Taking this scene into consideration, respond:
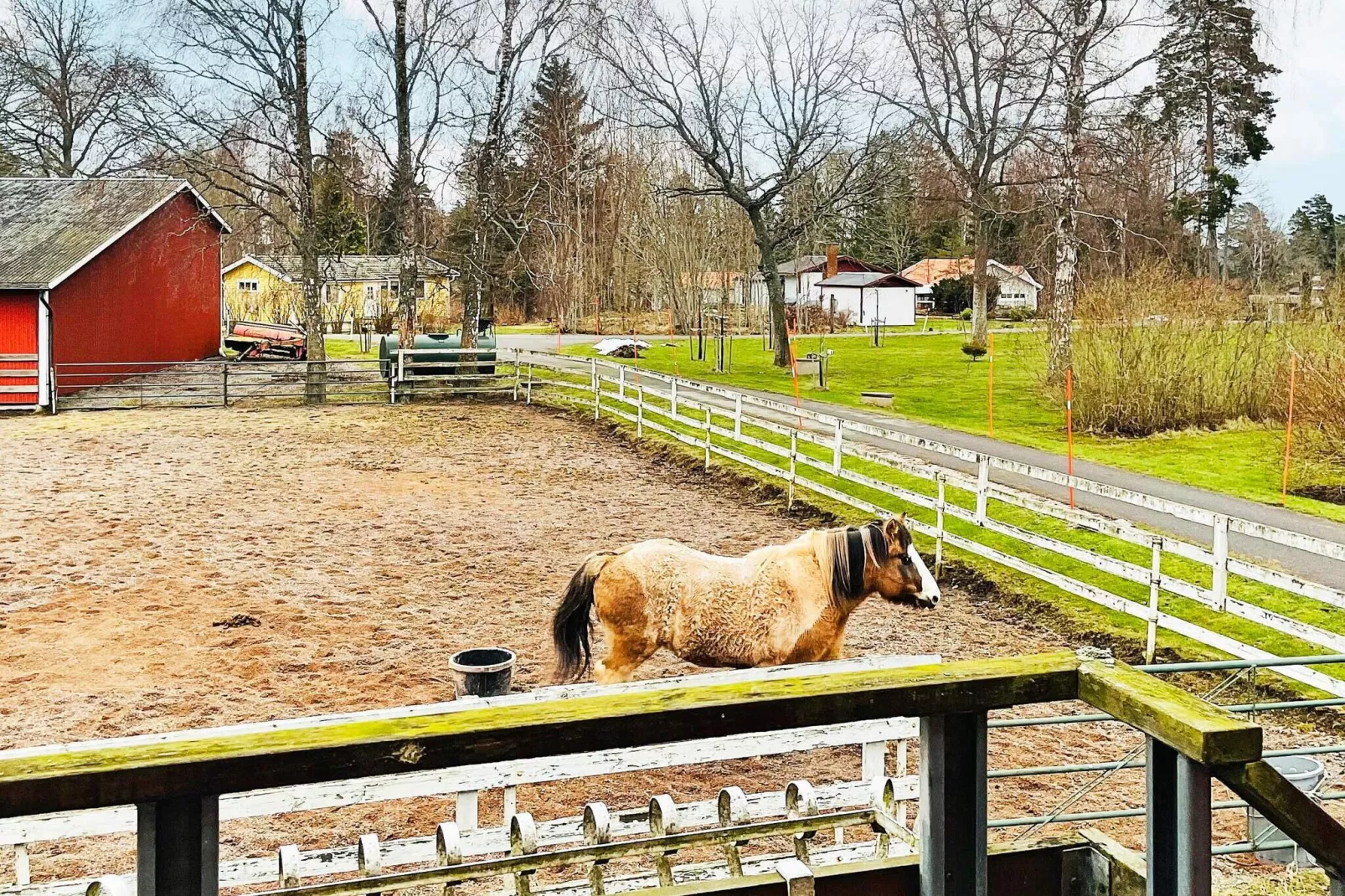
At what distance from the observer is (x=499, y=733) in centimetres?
162

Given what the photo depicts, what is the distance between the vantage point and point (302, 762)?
156cm

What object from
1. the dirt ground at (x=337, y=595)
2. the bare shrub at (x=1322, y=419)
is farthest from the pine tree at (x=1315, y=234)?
the dirt ground at (x=337, y=595)

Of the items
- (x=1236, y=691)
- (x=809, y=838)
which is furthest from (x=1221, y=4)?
(x=809, y=838)

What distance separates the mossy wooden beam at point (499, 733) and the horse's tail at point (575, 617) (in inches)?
167

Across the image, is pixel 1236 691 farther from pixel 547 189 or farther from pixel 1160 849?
pixel 547 189

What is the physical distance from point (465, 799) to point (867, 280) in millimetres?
52819

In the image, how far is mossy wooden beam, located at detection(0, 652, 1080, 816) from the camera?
1482 mm

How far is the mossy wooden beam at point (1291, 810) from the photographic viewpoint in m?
1.74

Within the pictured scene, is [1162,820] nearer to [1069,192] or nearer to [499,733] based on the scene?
[499,733]

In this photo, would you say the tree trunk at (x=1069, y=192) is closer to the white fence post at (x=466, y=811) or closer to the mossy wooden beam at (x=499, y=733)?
the white fence post at (x=466, y=811)

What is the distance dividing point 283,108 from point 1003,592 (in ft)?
69.8

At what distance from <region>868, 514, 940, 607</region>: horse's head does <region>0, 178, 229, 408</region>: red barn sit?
834 inches

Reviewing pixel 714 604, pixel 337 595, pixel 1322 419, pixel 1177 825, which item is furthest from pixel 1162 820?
pixel 1322 419

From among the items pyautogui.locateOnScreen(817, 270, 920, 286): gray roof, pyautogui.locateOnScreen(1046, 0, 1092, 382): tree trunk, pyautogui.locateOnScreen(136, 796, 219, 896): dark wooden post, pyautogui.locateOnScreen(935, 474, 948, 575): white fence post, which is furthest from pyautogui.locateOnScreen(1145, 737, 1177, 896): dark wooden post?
pyautogui.locateOnScreen(817, 270, 920, 286): gray roof
